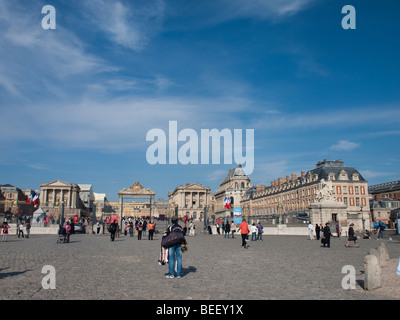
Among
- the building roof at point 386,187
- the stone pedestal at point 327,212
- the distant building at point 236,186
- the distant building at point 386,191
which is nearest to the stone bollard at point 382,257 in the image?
the stone pedestal at point 327,212

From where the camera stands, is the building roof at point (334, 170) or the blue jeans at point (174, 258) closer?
the blue jeans at point (174, 258)

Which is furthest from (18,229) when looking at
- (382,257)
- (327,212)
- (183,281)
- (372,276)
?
(372,276)

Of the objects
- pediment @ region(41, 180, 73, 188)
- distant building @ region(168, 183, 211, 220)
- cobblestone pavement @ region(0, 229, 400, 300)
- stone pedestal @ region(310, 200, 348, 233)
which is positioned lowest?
cobblestone pavement @ region(0, 229, 400, 300)

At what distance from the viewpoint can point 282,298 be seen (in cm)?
702

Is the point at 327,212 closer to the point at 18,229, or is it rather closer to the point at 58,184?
the point at 18,229

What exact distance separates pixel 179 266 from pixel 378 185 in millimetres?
103075

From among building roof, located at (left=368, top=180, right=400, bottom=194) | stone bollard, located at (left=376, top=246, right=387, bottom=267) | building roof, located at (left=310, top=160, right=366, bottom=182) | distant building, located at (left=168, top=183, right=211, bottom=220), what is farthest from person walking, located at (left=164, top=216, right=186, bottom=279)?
distant building, located at (left=168, top=183, right=211, bottom=220)

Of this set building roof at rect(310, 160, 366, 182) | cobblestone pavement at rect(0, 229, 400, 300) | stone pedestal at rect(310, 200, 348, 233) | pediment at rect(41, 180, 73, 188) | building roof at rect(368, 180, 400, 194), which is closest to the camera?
cobblestone pavement at rect(0, 229, 400, 300)

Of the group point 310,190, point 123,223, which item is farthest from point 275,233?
point 310,190

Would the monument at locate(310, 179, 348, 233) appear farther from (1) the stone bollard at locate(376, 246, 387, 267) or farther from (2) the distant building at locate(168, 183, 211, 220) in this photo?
(2) the distant building at locate(168, 183, 211, 220)

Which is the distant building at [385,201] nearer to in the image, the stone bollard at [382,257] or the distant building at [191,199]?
the distant building at [191,199]

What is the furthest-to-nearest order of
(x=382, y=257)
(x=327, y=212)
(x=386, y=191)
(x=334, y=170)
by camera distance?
1. (x=386, y=191)
2. (x=334, y=170)
3. (x=327, y=212)
4. (x=382, y=257)

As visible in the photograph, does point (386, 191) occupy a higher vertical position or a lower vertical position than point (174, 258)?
higher
